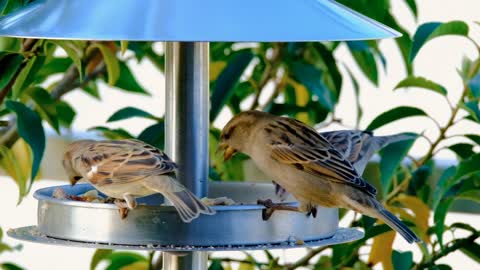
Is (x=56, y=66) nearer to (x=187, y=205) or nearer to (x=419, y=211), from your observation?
(x=419, y=211)

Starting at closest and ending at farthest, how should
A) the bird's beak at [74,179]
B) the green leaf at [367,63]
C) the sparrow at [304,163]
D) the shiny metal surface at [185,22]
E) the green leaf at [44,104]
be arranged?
the shiny metal surface at [185,22]
the bird's beak at [74,179]
the sparrow at [304,163]
the green leaf at [44,104]
the green leaf at [367,63]

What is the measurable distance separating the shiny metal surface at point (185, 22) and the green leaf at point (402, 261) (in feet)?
3.72

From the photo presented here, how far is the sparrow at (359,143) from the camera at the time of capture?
3.17 meters

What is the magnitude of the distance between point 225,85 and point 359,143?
444 millimetres

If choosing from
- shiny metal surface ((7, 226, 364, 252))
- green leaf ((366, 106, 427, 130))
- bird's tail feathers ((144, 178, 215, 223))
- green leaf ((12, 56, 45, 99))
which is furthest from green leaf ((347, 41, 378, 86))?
bird's tail feathers ((144, 178, 215, 223))

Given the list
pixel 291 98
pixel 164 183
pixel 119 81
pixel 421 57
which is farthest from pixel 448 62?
pixel 164 183

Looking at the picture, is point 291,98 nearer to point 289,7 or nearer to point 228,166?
point 228,166

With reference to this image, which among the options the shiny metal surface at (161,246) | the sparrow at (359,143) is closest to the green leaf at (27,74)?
the shiny metal surface at (161,246)

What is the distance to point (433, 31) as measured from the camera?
3064mm

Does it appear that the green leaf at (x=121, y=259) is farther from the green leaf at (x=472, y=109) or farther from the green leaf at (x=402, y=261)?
the green leaf at (x=472, y=109)

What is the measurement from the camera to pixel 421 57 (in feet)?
20.2

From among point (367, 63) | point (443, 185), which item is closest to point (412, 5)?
point (367, 63)

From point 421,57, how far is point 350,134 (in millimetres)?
3046

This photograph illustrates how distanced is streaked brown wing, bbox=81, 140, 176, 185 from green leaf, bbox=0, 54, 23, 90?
47cm
